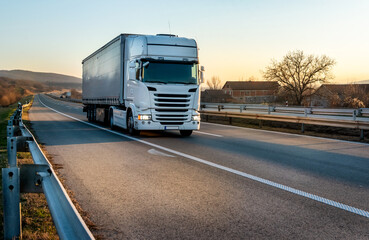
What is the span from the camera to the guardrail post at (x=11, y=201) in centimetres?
330

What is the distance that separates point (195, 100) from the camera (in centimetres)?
1459

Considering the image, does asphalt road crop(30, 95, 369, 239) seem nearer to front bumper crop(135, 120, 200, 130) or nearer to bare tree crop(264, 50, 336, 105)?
front bumper crop(135, 120, 200, 130)

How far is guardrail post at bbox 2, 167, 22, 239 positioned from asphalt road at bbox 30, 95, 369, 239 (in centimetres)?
107

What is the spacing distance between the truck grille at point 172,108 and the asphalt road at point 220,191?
3078 mm

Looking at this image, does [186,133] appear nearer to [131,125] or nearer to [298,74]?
[131,125]

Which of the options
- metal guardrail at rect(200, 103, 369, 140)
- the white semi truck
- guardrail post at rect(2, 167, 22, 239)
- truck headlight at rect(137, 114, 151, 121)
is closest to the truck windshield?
the white semi truck

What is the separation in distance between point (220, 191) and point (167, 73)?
28.2 ft

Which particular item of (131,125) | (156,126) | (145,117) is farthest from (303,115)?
(145,117)

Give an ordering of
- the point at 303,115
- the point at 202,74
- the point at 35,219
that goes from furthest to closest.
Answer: the point at 303,115 < the point at 202,74 < the point at 35,219

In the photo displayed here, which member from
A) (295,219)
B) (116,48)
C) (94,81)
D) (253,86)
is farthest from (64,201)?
(253,86)

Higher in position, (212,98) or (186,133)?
(212,98)

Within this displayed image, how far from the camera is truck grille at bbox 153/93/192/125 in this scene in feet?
46.4

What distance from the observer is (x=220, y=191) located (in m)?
6.20

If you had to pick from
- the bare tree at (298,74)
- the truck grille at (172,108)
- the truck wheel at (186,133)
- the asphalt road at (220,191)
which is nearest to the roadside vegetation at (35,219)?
the asphalt road at (220,191)
